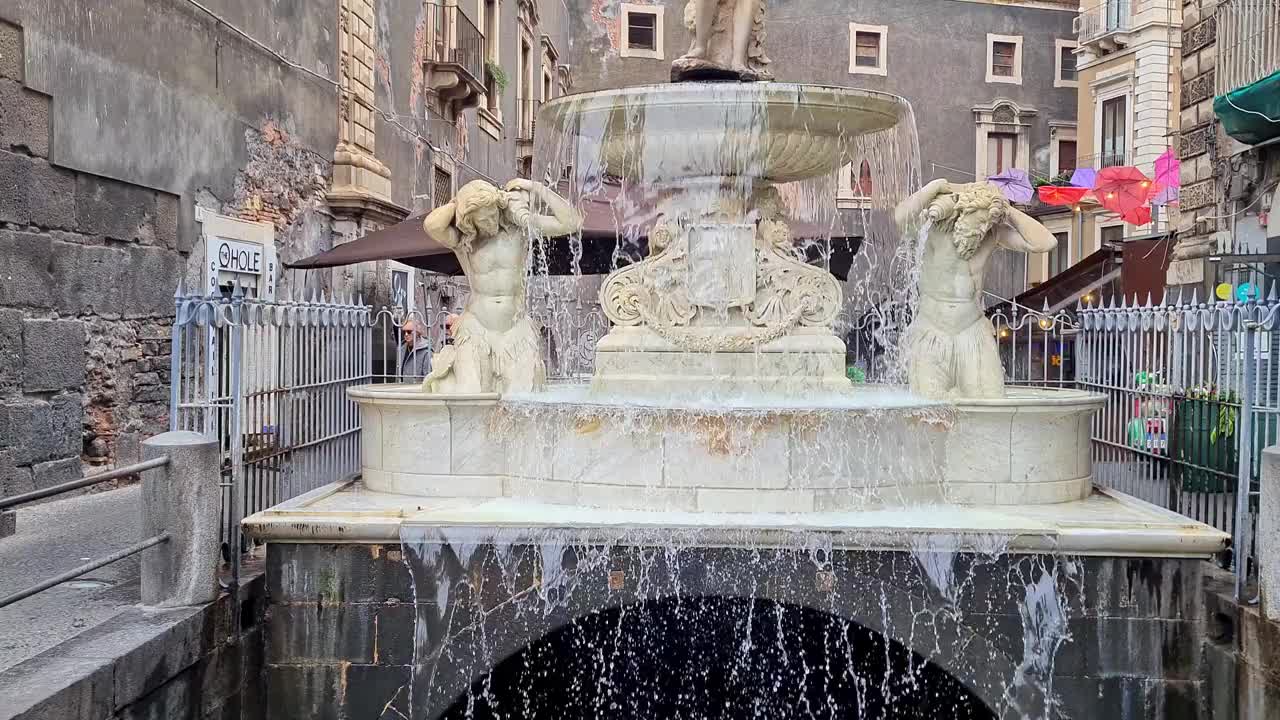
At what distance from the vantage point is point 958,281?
22.1 ft

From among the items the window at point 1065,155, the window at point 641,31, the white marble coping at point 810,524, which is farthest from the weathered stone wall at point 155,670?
the window at point 1065,155

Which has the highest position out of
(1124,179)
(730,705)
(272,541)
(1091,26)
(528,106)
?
(1091,26)

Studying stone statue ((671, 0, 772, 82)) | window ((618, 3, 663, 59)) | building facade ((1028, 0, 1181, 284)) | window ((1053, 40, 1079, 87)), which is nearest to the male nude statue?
stone statue ((671, 0, 772, 82))

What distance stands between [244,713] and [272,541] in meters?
0.80

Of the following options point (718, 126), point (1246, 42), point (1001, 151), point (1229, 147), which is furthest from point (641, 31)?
point (718, 126)

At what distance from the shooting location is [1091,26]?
29.5m

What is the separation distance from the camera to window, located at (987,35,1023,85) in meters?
34.1

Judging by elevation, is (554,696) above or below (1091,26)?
below

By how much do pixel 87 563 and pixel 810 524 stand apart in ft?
10.0

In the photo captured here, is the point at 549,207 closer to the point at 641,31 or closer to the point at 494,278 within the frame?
the point at 494,278

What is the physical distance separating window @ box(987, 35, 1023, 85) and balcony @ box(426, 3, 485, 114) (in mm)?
18704

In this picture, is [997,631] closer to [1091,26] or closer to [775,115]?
[775,115]

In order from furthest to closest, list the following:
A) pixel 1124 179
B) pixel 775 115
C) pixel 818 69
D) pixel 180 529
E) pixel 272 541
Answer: pixel 818 69, pixel 1124 179, pixel 775 115, pixel 272 541, pixel 180 529

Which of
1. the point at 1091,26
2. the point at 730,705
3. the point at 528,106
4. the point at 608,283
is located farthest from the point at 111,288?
the point at 1091,26
